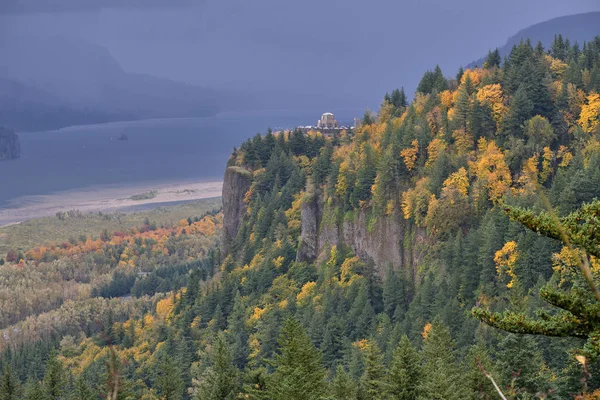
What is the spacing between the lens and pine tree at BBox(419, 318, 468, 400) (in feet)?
76.5

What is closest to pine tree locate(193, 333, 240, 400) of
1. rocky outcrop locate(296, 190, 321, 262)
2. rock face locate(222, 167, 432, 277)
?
rock face locate(222, 167, 432, 277)

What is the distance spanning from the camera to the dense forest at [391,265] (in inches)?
1141

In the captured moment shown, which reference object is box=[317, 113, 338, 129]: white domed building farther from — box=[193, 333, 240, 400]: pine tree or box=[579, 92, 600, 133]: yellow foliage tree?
box=[193, 333, 240, 400]: pine tree

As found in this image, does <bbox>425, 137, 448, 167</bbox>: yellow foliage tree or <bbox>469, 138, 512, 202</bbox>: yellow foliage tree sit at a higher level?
<bbox>425, 137, 448, 167</bbox>: yellow foliage tree

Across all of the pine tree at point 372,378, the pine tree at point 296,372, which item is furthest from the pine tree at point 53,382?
the pine tree at point 372,378

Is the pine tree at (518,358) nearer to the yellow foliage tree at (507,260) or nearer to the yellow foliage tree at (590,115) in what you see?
the yellow foliage tree at (507,260)

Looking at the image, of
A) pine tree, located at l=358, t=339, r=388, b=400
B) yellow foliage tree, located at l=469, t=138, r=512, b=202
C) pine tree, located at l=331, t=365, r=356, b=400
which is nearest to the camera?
pine tree, located at l=331, t=365, r=356, b=400

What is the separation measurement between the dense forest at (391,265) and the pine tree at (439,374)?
0.30ft

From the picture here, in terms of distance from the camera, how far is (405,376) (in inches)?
1014

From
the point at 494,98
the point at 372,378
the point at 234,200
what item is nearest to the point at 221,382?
the point at 372,378

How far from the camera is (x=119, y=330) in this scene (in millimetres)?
85625

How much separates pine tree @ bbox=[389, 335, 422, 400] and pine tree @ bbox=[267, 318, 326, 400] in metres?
2.42

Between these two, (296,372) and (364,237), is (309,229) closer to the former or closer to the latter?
(364,237)

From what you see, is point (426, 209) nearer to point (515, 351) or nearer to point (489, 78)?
point (489, 78)
